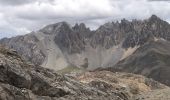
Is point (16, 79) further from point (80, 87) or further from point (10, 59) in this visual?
point (80, 87)

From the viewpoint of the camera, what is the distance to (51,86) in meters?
57.1

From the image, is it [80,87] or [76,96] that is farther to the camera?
[80,87]

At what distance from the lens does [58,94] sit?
5719 centimetres

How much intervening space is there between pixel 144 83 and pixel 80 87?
4237 inches

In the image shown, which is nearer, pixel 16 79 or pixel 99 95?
pixel 16 79

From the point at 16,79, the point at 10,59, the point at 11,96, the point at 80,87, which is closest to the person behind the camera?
the point at 11,96

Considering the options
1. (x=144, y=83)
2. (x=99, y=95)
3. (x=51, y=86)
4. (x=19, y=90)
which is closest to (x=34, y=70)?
(x=51, y=86)

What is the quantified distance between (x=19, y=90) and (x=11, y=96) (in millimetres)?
2139

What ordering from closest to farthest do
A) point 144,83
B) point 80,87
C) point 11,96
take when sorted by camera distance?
point 11,96, point 80,87, point 144,83

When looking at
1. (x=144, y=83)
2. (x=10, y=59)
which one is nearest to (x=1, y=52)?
(x=10, y=59)

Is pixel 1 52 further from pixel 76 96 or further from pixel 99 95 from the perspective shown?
pixel 99 95

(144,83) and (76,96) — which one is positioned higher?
(76,96)

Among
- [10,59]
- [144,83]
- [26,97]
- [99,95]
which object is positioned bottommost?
[144,83]

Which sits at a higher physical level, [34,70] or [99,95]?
[34,70]
